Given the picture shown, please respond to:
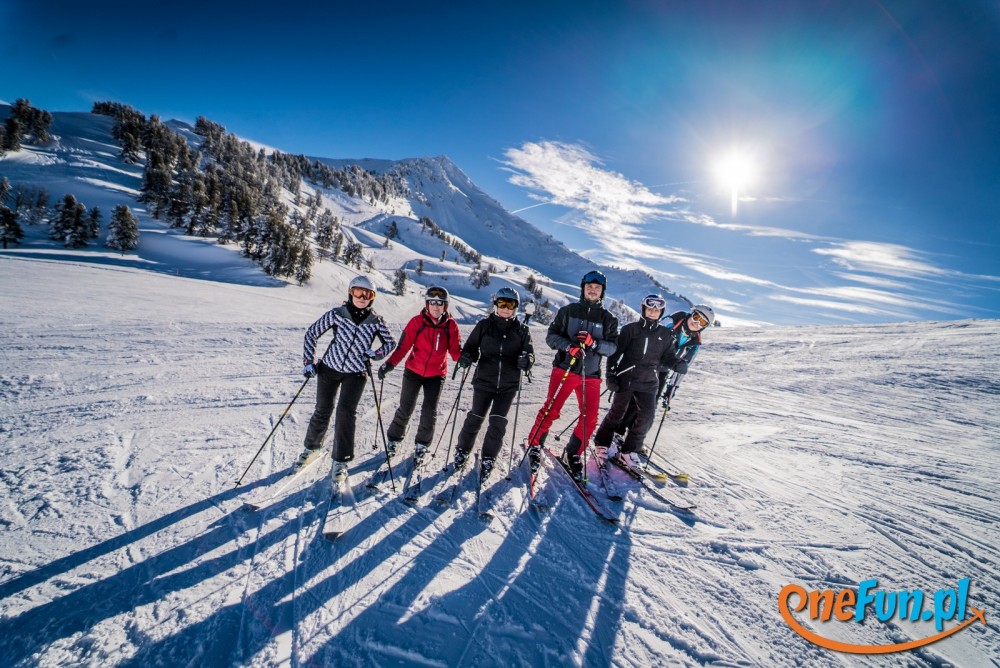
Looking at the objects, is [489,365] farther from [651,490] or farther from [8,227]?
[8,227]

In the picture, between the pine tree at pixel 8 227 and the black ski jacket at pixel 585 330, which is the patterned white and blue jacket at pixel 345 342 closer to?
the black ski jacket at pixel 585 330

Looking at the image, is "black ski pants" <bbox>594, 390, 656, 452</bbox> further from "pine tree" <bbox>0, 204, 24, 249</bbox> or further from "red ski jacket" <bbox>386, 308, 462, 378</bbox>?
"pine tree" <bbox>0, 204, 24, 249</bbox>

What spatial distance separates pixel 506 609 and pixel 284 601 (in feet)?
6.51

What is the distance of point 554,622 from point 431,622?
1.13m

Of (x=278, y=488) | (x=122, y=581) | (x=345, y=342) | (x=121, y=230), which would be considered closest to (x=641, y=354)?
(x=345, y=342)

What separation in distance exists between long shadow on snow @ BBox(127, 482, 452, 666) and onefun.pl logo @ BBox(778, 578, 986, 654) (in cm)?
396

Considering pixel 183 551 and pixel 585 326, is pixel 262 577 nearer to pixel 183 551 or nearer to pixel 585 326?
pixel 183 551

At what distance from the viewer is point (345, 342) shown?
455 centimetres

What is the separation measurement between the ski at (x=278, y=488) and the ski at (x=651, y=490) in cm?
479

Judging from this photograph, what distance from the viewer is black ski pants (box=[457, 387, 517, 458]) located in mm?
5031

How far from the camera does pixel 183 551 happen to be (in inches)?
137

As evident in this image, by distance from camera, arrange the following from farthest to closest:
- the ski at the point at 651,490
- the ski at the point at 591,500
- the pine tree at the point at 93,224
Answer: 1. the pine tree at the point at 93,224
2. the ski at the point at 651,490
3. the ski at the point at 591,500

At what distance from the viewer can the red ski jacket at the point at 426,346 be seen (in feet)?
16.4

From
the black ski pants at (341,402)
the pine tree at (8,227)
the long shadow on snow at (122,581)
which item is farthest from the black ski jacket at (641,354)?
the pine tree at (8,227)
